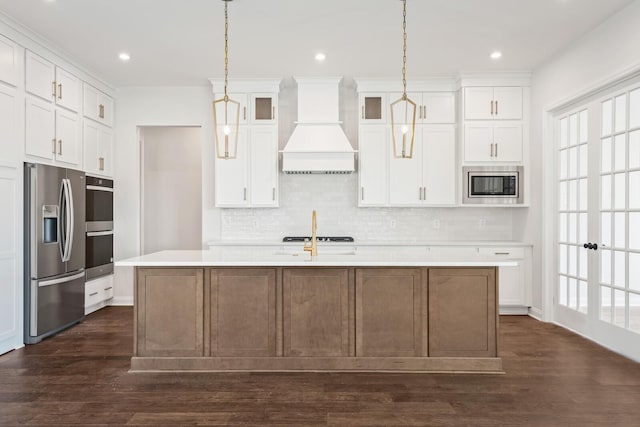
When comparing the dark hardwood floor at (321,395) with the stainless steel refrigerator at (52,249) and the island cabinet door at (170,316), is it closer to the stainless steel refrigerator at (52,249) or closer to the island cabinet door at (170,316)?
the island cabinet door at (170,316)

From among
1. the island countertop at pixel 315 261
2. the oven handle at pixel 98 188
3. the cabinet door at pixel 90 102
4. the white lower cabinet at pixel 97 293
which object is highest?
the cabinet door at pixel 90 102

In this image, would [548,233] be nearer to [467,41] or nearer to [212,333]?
[467,41]

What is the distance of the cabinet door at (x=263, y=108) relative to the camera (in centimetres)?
538

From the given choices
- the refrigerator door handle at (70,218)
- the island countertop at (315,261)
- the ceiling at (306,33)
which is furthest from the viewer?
the refrigerator door handle at (70,218)

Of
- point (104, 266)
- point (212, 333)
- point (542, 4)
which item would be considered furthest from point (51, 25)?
point (542, 4)

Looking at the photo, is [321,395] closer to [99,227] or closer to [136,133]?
[99,227]

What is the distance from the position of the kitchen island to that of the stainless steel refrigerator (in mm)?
1445

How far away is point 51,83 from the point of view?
432cm

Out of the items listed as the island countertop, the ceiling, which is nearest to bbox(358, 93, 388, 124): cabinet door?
the ceiling

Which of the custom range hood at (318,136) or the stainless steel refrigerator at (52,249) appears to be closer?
the stainless steel refrigerator at (52,249)

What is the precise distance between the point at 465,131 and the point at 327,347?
338 centimetres

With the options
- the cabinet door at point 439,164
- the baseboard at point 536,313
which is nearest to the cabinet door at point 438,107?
the cabinet door at point 439,164

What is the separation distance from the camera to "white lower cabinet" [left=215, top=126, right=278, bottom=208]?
5387 mm

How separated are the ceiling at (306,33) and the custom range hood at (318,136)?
0.22 m
